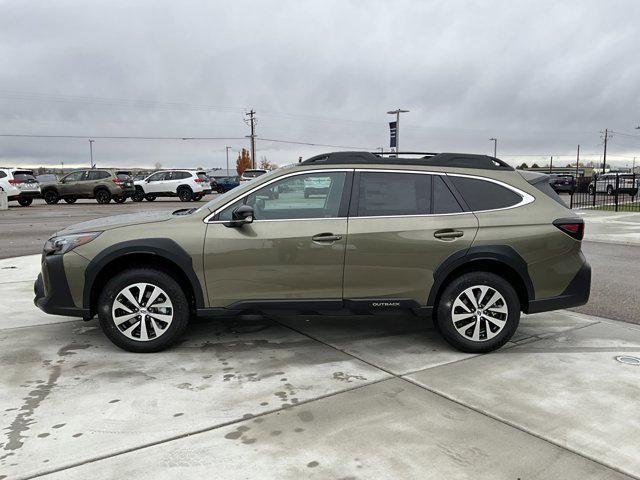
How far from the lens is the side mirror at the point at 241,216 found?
4324 millimetres

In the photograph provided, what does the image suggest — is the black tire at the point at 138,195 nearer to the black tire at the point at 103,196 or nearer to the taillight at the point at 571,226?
the black tire at the point at 103,196

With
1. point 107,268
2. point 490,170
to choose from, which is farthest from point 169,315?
point 490,170

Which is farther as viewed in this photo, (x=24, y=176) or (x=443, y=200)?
(x=24, y=176)

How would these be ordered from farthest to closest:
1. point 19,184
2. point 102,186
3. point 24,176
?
point 102,186 → point 24,176 → point 19,184

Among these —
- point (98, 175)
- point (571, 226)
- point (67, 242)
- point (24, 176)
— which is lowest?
point (67, 242)

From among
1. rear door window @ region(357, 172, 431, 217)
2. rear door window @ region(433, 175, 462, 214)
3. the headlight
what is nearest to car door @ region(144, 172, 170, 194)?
the headlight

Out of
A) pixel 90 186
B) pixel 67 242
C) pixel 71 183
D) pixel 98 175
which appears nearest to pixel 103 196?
pixel 90 186

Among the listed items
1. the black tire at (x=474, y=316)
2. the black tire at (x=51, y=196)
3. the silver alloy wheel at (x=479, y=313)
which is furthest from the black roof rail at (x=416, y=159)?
the black tire at (x=51, y=196)

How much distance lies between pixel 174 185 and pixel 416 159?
2511 cm

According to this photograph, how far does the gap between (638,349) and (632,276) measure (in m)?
3.93

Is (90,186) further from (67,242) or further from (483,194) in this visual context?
(483,194)

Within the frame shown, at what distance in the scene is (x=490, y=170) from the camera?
4773mm

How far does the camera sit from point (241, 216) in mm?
4332

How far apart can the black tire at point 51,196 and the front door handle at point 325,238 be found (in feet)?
86.9
